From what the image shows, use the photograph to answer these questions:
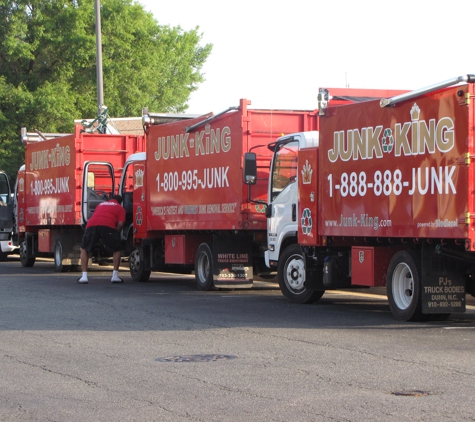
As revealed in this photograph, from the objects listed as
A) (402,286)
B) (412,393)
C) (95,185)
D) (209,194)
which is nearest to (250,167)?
(209,194)

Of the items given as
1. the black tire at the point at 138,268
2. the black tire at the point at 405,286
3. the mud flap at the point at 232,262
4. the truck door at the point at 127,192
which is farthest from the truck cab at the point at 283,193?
the truck door at the point at 127,192

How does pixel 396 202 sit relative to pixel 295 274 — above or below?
above

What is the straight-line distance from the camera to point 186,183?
18203mm

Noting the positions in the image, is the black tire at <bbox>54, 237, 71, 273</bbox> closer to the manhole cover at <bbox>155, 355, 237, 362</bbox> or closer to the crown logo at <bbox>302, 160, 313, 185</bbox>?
the crown logo at <bbox>302, 160, 313, 185</bbox>

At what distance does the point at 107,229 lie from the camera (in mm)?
19766

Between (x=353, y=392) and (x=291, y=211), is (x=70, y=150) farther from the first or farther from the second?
(x=353, y=392)

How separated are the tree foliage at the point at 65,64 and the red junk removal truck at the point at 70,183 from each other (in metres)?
16.6

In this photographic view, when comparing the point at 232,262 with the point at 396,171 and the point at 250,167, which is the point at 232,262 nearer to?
the point at 250,167

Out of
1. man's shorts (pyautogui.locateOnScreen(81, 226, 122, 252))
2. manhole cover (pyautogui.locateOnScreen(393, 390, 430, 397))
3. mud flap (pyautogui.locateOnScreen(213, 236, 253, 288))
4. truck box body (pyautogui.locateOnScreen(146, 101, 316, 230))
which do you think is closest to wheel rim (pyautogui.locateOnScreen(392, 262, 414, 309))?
truck box body (pyautogui.locateOnScreen(146, 101, 316, 230))

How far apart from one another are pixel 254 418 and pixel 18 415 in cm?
165

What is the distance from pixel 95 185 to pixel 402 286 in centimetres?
1174

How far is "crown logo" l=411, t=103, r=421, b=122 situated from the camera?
11.8 m

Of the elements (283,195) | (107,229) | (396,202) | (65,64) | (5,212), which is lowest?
(107,229)

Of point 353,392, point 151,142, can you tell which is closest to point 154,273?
point 151,142
